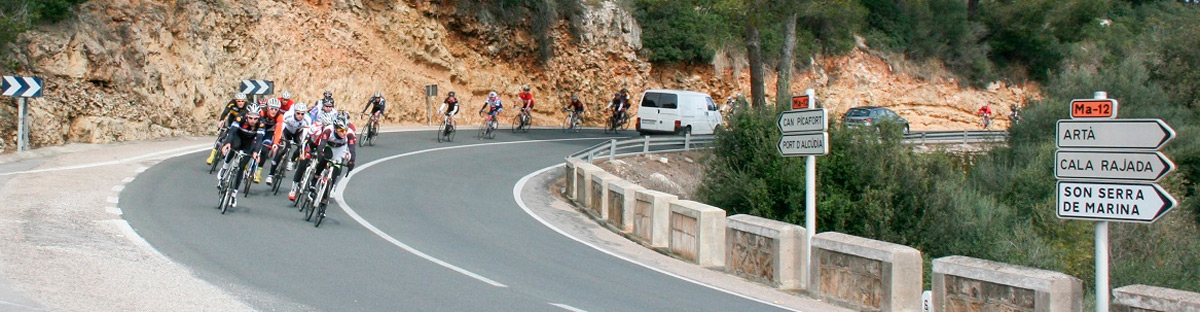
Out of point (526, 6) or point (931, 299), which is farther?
point (526, 6)

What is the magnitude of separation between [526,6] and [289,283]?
37.7 meters

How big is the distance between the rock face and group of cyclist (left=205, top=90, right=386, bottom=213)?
25.4ft

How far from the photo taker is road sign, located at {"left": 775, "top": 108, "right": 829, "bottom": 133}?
13305 mm

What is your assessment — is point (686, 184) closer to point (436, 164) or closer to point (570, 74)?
point (436, 164)

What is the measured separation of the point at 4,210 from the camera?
47.1ft

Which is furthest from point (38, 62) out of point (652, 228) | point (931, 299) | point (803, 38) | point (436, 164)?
point (803, 38)

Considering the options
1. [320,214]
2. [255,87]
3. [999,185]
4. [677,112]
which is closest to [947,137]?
[999,185]

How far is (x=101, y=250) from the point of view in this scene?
11766 mm

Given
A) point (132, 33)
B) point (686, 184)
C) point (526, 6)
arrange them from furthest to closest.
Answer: point (526, 6), point (686, 184), point (132, 33)

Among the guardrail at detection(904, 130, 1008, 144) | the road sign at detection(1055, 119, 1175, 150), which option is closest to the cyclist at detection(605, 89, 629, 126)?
the guardrail at detection(904, 130, 1008, 144)

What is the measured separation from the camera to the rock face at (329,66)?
26109 mm

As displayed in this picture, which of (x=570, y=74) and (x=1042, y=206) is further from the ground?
(x=570, y=74)

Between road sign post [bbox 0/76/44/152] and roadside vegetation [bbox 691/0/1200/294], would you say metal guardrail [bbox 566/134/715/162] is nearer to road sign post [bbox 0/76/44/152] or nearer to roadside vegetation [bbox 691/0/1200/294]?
roadside vegetation [bbox 691/0/1200/294]

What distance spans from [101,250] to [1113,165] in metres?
10.2
